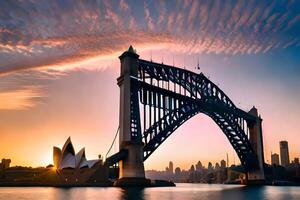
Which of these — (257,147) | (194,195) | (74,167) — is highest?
(257,147)

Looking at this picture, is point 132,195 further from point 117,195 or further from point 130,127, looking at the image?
point 130,127

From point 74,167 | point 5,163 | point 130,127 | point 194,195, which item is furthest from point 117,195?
point 5,163

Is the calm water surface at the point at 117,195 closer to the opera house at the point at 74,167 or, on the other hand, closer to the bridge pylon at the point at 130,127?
the bridge pylon at the point at 130,127

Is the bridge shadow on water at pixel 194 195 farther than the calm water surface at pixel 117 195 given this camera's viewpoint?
Yes

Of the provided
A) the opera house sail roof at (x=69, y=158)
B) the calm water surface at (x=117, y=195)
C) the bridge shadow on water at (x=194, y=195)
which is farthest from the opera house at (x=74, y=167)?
the bridge shadow on water at (x=194, y=195)

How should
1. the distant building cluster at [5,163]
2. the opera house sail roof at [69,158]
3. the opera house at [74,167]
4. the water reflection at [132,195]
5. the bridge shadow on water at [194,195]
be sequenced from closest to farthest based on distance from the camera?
the water reflection at [132,195], the bridge shadow on water at [194,195], the opera house at [74,167], the opera house sail roof at [69,158], the distant building cluster at [5,163]

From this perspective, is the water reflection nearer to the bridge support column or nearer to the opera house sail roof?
the opera house sail roof
